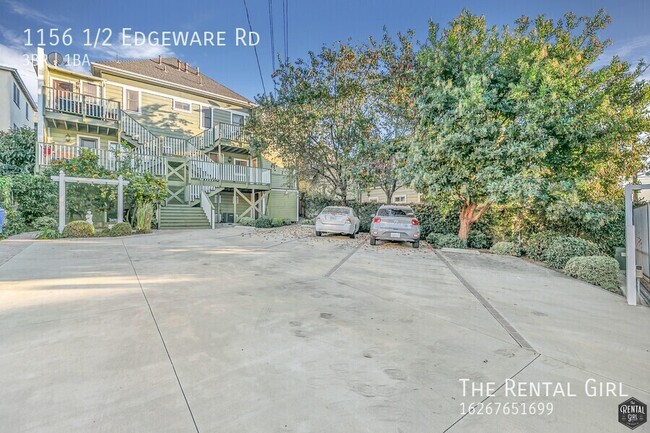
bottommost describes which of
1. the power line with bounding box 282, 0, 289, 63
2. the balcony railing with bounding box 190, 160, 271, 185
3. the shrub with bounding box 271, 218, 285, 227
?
the shrub with bounding box 271, 218, 285, 227

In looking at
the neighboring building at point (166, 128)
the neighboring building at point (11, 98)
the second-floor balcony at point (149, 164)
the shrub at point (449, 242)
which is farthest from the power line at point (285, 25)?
the neighboring building at point (11, 98)

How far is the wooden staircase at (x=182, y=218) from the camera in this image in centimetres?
1476

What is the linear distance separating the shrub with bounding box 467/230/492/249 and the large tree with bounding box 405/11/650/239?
382mm

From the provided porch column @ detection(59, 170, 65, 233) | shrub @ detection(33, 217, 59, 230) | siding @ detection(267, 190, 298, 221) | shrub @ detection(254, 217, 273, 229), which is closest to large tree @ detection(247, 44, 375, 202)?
shrub @ detection(254, 217, 273, 229)

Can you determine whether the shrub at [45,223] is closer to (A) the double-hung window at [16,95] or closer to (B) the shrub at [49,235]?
(B) the shrub at [49,235]

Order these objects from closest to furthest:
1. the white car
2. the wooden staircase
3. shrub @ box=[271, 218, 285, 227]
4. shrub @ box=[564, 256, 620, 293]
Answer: shrub @ box=[564, 256, 620, 293]
the white car
the wooden staircase
shrub @ box=[271, 218, 285, 227]

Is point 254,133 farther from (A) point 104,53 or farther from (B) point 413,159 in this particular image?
(B) point 413,159

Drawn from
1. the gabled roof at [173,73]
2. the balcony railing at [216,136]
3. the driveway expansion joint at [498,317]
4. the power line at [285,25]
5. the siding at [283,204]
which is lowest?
the driveway expansion joint at [498,317]

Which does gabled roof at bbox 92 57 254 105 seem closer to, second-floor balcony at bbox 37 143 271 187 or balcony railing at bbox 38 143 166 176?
second-floor balcony at bbox 37 143 271 187

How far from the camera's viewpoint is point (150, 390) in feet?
6.98

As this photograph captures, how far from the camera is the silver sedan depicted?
10469mm

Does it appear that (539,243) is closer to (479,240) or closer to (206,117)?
(479,240)

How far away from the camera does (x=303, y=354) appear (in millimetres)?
2727

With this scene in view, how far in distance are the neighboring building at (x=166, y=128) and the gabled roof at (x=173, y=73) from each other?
6 cm
